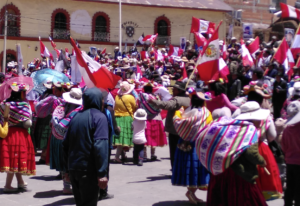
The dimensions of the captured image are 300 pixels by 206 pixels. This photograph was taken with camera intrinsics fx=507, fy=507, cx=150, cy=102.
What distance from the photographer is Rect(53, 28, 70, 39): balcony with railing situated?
1517 inches

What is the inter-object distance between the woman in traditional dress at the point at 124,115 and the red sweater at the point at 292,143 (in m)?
5.00

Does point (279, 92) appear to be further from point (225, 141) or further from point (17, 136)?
point (225, 141)

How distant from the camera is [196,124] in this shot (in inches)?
273

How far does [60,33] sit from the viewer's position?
38656 mm

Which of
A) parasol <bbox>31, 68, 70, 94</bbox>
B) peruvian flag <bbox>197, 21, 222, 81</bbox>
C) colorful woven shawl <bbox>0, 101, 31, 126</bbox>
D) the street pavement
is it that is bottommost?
the street pavement

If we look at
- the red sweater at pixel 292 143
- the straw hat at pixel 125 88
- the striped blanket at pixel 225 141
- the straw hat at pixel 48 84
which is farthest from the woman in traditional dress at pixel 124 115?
the striped blanket at pixel 225 141

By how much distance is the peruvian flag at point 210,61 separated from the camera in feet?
30.8

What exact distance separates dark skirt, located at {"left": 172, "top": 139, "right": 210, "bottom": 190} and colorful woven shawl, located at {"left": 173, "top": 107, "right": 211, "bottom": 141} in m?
A: 0.21

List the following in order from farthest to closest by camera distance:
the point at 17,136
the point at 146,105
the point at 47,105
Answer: the point at 146,105, the point at 47,105, the point at 17,136

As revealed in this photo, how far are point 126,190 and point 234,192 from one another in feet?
10.8

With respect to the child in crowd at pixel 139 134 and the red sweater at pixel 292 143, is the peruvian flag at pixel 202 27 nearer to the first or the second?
the child in crowd at pixel 139 134

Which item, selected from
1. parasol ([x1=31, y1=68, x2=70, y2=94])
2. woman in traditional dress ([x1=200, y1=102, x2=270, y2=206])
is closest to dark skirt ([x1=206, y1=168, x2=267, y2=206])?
woman in traditional dress ([x1=200, y1=102, x2=270, y2=206])

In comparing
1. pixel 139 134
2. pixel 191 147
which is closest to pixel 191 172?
pixel 191 147

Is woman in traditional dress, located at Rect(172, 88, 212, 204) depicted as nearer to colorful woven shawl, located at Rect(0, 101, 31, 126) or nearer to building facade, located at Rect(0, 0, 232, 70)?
colorful woven shawl, located at Rect(0, 101, 31, 126)
